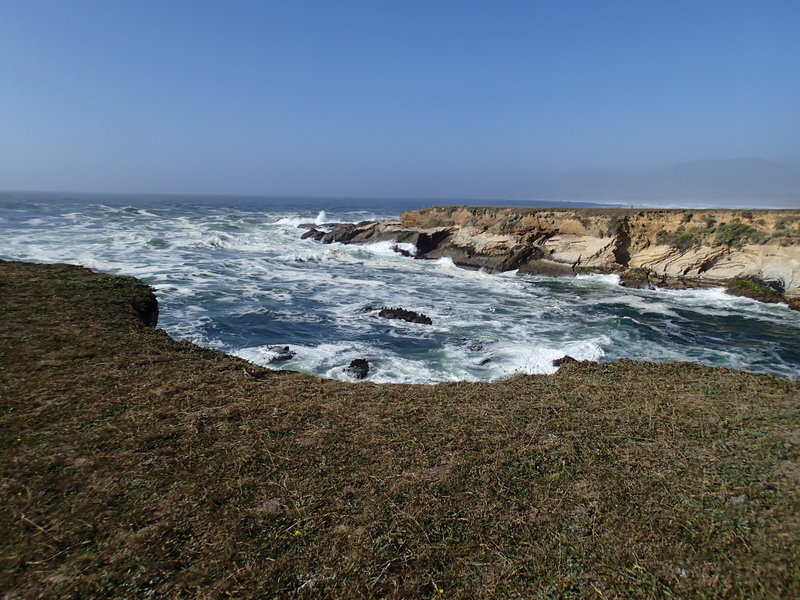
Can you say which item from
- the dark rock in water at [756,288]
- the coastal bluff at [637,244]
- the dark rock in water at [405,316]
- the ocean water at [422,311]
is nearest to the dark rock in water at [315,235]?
the coastal bluff at [637,244]

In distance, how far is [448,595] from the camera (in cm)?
298

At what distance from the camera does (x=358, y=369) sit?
10891 mm

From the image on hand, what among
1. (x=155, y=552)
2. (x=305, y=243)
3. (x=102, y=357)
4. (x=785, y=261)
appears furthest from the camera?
(x=305, y=243)

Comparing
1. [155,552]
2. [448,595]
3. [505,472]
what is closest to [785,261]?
[505,472]

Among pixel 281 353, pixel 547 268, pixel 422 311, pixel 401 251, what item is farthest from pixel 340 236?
pixel 281 353

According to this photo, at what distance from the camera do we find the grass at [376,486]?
3.08 m

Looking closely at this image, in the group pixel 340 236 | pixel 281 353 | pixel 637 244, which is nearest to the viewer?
pixel 281 353

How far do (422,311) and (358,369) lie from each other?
7.36m

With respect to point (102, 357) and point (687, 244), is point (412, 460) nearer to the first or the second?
point (102, 357)

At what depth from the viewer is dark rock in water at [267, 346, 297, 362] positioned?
11.7m

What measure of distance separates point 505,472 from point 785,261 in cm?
2771

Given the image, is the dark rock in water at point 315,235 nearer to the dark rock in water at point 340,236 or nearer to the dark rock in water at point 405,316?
the dark rock in water at point 340,236

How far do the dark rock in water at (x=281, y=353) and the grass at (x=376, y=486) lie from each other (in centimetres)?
503

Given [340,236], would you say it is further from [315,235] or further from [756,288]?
[756,288]
